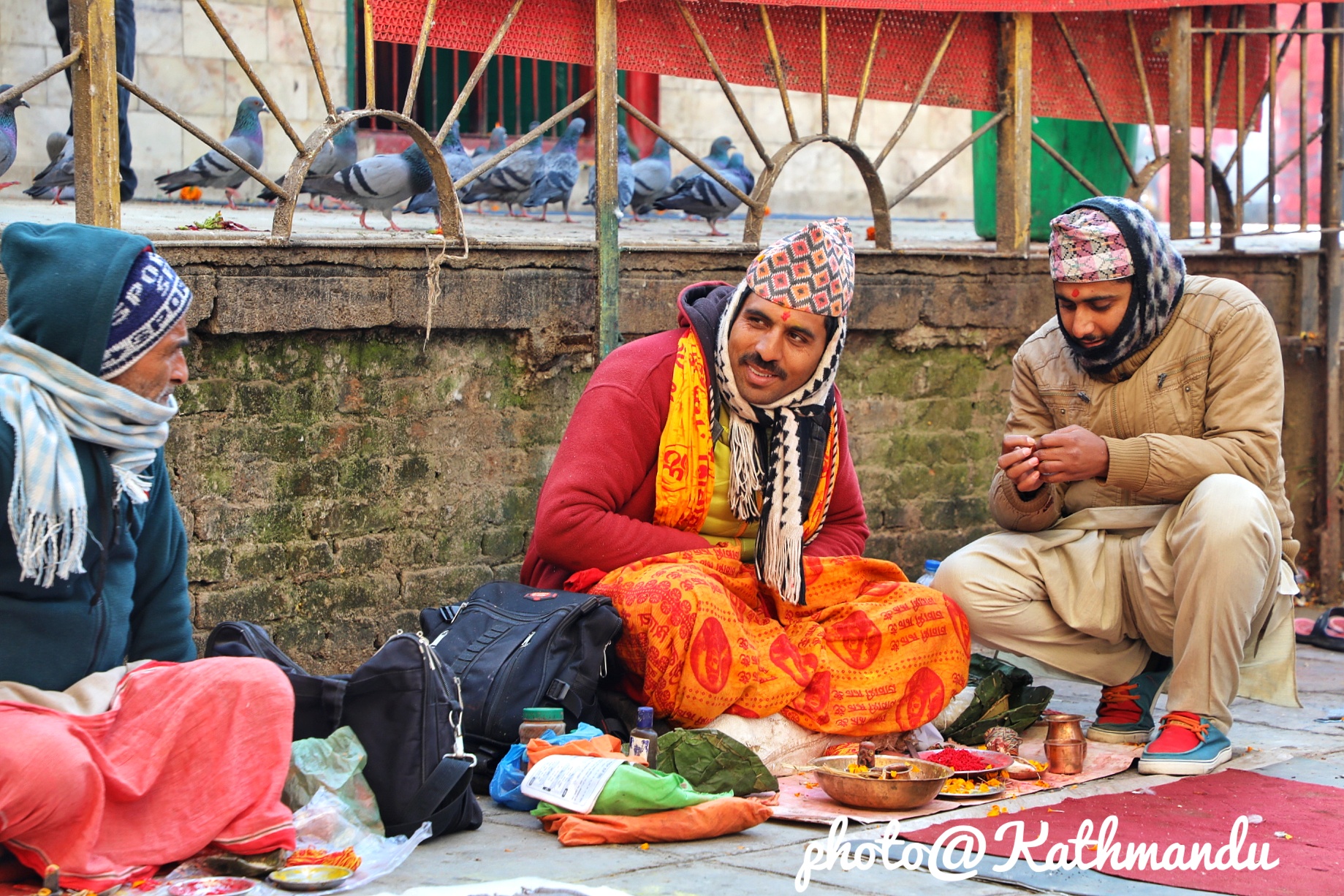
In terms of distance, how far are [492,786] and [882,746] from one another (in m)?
1.14

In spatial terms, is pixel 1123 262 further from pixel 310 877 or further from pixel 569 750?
pixel 310 877

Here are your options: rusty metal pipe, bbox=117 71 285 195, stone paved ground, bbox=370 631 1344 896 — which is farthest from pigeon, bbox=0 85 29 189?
stone paved ground, bbox=370 631 1344 896

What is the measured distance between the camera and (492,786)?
11.4 ft

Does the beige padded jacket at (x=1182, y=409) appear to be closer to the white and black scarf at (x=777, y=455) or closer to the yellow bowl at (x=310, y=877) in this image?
the white and black scarf at (x=777, y=455)

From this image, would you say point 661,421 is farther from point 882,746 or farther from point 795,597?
point 882,746

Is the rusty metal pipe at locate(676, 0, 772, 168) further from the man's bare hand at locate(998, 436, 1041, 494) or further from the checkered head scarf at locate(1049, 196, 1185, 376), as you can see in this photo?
the man's bare hand at locate(998, 436, 1041, 494)

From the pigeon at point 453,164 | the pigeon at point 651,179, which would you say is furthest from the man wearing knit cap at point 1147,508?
the pigeon at point 651,179

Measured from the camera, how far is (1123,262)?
410 cm

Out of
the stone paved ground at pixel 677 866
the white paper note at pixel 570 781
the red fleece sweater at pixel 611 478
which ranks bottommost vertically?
the stone paved ground at pixel 677 866

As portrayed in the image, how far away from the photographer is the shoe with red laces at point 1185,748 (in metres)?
3.82

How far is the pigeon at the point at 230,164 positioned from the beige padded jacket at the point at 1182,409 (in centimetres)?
393

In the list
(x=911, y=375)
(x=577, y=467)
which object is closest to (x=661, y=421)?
(x=577, y=467)

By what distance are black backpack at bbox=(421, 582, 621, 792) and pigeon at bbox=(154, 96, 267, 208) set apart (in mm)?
3638

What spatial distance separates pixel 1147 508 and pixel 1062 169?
3824mm
